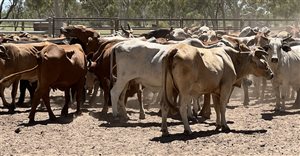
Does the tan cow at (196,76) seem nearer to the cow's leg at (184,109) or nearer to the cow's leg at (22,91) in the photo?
the cow's leg at (184,109)

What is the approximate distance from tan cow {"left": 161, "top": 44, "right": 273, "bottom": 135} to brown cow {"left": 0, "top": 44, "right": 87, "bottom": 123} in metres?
2.47

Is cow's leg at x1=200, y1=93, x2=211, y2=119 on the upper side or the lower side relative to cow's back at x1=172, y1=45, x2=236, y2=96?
lower

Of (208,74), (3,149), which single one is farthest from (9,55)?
(208,74)

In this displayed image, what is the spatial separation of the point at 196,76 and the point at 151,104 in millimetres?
4786

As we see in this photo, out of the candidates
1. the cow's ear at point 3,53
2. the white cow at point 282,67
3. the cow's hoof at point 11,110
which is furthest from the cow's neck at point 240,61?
the cow's hoof at point 11,110

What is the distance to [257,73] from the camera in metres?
10.1

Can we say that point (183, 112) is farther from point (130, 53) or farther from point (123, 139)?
point (130, 53)

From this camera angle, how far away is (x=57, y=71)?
1020cm

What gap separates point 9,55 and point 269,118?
5.45 m

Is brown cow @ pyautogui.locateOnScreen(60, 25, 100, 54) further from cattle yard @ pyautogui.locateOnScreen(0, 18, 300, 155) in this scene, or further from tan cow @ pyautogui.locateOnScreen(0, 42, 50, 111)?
tan cow @ pyautogui.locateOnScreen(0, 42, 50, 111)

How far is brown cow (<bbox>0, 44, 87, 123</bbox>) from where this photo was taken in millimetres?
10047

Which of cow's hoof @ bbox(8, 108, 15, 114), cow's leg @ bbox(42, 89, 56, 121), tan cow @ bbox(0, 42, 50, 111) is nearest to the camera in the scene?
cow's leg @ bbox(42, 89, 56, 121)

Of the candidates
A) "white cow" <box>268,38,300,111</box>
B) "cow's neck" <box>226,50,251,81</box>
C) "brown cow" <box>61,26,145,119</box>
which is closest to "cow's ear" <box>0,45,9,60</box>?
"brown cow" <box>61,26,145,119</box>

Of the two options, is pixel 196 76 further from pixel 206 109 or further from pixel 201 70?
pixel 206 109
